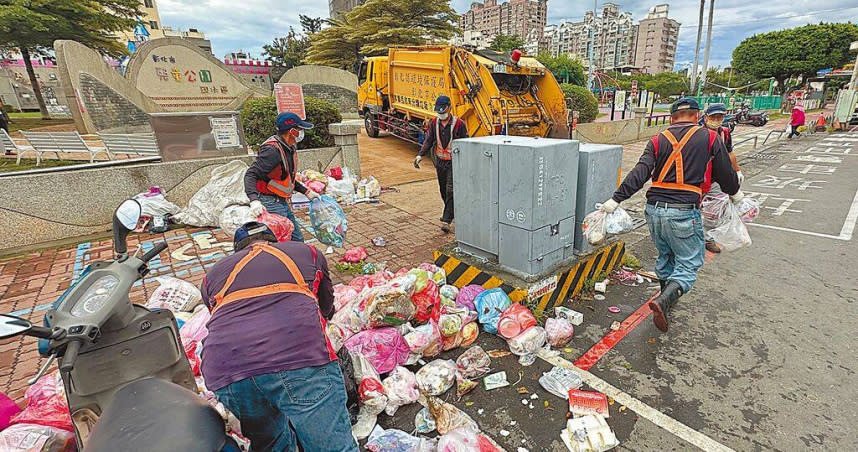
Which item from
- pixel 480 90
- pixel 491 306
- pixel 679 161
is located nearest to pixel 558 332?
pixel 491 306

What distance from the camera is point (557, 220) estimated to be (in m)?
3.42

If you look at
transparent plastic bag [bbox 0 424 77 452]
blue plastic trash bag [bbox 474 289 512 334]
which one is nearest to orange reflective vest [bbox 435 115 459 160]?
blue plastic trash bag [bbox 474 289 512 334]

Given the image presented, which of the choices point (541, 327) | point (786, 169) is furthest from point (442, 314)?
point (786, 169)

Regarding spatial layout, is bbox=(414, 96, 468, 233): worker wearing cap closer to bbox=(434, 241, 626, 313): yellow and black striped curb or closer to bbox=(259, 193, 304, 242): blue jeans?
bbox=(434, 241, 626, 313): yellow and black striped curb

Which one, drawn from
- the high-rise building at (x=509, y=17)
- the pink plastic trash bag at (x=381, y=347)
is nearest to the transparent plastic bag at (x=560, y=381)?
the pink plastic trash bag at (x=381, y=347)

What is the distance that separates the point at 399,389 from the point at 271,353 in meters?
1.15

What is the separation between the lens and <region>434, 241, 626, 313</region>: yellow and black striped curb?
11.1ft

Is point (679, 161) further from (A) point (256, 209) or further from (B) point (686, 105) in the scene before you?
(A) point (256, 209)

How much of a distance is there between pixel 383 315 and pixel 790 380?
2807mm

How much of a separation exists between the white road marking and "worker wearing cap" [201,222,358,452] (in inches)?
67.8

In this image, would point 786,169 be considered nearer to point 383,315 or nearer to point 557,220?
point 557,220

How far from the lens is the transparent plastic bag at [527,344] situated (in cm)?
292

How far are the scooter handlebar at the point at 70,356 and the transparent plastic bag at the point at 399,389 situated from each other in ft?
5.49

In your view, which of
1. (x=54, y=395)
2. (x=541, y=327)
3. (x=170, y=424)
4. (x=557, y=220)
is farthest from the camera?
(x=557, y=220)
